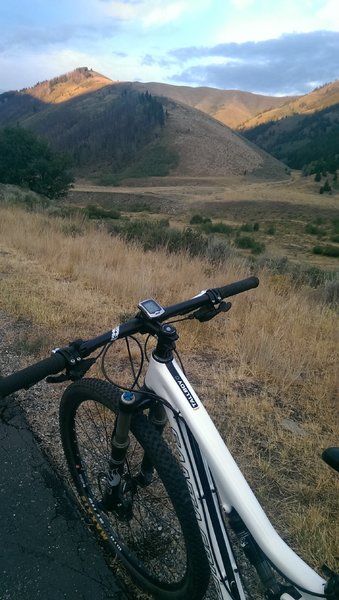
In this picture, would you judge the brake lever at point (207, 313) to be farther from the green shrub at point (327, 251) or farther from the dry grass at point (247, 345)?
the green shrub at point (327, 251)

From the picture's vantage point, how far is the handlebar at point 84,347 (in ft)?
4.95

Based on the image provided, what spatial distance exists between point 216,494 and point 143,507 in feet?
3.14

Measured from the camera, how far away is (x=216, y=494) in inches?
62.3

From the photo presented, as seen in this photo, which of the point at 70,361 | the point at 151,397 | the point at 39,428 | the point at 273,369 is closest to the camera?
the point at 70,361

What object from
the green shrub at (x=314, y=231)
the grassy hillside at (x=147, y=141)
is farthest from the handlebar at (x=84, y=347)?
the grassy hillside at (x=147, y=141)

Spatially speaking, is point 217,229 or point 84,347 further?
point 217,229

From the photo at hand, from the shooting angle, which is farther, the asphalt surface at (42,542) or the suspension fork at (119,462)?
the asphalt surface at (42,542)

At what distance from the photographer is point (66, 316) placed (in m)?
5.36

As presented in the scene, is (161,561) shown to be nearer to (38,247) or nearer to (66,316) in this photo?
(66,316)

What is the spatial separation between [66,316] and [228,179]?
78.1 metres

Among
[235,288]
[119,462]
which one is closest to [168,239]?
[235,288]

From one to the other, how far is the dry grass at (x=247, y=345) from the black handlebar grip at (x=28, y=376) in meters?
1.70

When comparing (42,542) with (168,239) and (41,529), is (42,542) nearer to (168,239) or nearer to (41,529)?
(41,529)

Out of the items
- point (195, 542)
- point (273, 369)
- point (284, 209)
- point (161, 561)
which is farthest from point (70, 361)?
point (284, 209)
